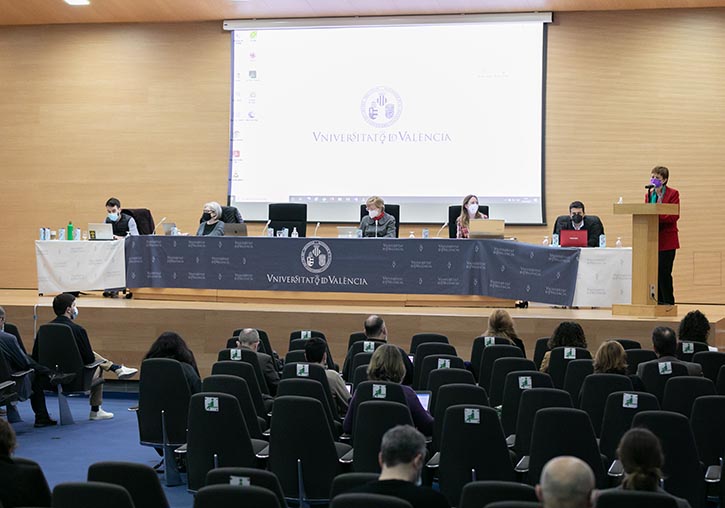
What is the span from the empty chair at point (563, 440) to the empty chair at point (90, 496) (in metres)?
2.17

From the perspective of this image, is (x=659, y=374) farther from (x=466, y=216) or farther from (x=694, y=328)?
(x=466, y=216)

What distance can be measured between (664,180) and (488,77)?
466cm

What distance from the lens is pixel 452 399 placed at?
5316 mm

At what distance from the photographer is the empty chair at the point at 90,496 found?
3291 millimetres

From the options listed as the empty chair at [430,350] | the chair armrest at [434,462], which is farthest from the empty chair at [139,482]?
the empty chair at [430,350]

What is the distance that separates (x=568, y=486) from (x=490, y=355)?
4.07 m

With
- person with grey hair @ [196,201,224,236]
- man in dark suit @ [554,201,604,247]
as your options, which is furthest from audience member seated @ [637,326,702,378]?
person with grey hair @ [196,201,224,236]

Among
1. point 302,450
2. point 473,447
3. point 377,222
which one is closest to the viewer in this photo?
point 473,447

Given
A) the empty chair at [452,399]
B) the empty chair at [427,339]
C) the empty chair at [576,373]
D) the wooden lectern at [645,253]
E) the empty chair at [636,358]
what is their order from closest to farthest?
the empty chair at [452,399] → the empty chair at [576,373] → the empty chair at [636,358] → the empty chair at [427,339] → the wooden lectern at [645,253]

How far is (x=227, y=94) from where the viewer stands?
14.4 m

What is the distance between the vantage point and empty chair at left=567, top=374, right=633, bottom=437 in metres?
5.52

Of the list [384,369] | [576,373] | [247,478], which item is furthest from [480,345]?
[247,478]

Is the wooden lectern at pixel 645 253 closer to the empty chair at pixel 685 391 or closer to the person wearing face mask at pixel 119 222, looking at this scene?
the empty chair at pixel 685 391

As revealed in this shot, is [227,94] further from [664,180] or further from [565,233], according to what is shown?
[664,180]
